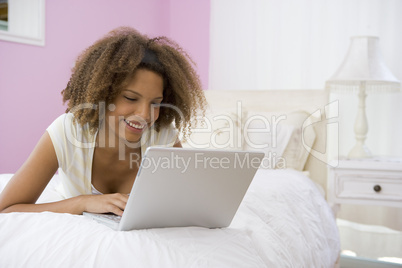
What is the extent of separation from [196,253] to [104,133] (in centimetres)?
66

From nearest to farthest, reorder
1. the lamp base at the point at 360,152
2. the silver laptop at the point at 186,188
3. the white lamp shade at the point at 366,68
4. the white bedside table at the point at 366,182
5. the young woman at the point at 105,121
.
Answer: the silver laptop at the point at 186,188, the young woman at the point at 105,121, the white bedside table at the point at 366,182, the white lamp shade at the point at 366,68, the lamp base at the point at 360,152

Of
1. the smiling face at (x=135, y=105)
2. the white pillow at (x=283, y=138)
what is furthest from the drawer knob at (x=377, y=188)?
the smiling face at (x=135, y=105)

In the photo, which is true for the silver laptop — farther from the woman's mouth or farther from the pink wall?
the pink wall

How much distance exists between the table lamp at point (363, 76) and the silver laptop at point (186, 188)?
5.65ft

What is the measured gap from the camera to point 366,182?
7.73 feet

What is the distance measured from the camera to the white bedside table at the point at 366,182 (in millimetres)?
2299

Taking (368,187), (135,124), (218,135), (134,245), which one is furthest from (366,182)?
(134,245)

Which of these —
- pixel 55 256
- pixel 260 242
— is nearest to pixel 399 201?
pixel 260 242

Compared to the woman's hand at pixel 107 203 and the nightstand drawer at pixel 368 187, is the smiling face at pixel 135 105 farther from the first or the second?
the nightstand drawer at pixel 368 187

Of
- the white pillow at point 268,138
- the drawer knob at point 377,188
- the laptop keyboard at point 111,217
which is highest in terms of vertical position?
the white pillow at point 268,138

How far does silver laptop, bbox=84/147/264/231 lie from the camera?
0.80 metres

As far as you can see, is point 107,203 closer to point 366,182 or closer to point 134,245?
point 134,245

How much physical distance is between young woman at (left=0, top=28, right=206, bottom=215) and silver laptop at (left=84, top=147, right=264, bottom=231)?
27 centimetres

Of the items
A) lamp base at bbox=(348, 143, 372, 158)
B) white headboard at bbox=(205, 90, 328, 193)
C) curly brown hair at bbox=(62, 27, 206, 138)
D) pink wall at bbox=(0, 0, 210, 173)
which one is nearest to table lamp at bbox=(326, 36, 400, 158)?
lamp base at bbox=(348, 143, 372, 158)
